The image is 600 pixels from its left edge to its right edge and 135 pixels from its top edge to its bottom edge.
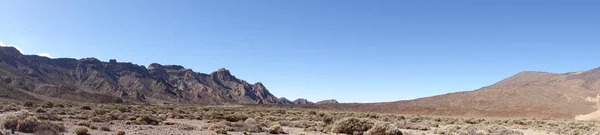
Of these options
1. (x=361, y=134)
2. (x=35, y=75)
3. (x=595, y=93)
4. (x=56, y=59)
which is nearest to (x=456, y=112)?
(x=595, y=93)

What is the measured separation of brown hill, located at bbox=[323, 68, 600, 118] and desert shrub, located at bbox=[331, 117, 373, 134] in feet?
175

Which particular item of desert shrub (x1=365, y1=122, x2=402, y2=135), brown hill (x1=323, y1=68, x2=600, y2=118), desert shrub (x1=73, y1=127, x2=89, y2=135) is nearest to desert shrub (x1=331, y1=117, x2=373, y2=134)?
desert shrub (x1=365, y1=122, x2=402, y2=135)

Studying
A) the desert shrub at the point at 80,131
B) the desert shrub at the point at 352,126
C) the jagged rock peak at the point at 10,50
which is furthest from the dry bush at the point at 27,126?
A: the jagged rock peak at the point at 10,50

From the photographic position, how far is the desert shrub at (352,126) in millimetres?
21797

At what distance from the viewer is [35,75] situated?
151000 millimetres

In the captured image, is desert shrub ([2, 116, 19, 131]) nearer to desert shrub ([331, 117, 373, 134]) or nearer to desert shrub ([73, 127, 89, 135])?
desert shrub ([73, 127, 89, 135])

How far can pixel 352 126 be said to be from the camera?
2191 centimetres

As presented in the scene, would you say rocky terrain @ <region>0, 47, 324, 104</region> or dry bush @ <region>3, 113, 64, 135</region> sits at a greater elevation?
rocky terrain @ <region>0, 47, 324, 104</region>

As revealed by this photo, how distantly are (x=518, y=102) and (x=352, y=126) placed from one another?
64608mm

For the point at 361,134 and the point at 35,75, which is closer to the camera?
the point at 361,134

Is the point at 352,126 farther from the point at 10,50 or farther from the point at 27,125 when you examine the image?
the point at 10,50

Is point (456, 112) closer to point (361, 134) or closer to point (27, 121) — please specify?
point (361, 134)

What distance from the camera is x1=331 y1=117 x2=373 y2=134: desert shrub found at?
21797mm

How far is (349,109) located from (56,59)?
16734 centimetres
